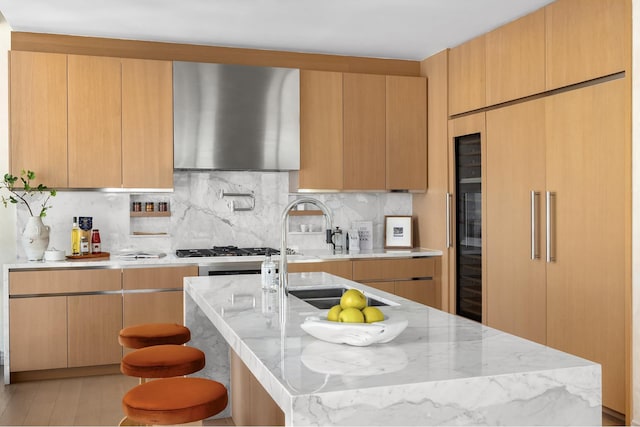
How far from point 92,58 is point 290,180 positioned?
1.93 metres

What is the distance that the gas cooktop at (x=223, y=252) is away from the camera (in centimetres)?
520

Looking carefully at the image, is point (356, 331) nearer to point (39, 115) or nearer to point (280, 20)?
point (280, 20)

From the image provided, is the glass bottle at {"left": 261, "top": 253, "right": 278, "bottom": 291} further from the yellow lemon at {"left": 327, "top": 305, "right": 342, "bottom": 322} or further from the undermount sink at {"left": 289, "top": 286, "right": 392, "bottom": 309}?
the yellow lemon at {"left": 327, "top": 305, "right": 342, "bottom": 322}

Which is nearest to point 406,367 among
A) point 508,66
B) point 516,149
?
point 516,149

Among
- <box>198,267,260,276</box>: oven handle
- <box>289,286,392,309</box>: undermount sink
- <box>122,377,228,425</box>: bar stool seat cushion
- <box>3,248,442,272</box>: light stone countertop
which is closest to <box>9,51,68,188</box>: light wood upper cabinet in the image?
<box>3,248,442,272</box>: light stone countertop

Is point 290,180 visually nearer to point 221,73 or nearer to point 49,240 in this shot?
point 221,73

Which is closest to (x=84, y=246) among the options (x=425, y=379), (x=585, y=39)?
(x=585, y=39)

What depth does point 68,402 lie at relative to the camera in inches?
167

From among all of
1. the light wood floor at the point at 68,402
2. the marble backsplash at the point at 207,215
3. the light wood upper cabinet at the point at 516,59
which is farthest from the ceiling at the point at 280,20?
the light wood floor at the point at 68,402

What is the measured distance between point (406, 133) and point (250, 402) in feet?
10.5

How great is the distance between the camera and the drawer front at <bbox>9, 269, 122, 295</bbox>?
15.3 ft

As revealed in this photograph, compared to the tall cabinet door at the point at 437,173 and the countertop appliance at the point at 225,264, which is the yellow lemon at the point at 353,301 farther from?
the tall cabinet door at the point at 437,173

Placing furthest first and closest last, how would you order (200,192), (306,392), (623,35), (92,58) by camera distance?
(200,192) < (92,58) < (623,35) < (306,392)

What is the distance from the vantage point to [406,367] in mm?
1807
